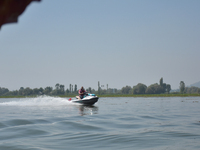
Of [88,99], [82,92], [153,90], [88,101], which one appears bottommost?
[88,101]

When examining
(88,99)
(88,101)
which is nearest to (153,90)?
(88,101)

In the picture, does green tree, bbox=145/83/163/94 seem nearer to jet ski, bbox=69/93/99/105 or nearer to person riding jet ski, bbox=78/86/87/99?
jet ski, bbox=69/93/99/105

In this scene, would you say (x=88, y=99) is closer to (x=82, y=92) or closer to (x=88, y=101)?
(x=88, y=101)

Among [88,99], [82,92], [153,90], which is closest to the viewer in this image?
[88,99]

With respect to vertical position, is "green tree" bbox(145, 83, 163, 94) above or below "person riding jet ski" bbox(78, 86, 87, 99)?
above

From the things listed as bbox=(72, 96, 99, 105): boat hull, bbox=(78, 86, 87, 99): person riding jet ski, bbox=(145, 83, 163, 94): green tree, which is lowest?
bbox=(72, 96, 99, 105): boat hull

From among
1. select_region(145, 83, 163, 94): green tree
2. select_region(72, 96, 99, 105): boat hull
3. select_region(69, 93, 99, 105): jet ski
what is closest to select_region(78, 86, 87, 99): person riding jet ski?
select_region(69, 93, 99, 105): jet ski

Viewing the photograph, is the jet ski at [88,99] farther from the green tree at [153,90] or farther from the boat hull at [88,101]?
the green tree at [153,90]

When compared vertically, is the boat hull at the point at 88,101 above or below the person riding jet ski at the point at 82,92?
below

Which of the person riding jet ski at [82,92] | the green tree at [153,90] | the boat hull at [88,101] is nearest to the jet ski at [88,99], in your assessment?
the boat hull at [88,101]

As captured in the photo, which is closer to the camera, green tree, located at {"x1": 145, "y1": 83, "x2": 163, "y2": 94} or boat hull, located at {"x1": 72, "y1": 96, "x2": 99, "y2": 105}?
boat hull, located at {"x1": 72, "y1": 96, "x2": 99, "y2": 105}

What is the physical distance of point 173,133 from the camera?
491 inches

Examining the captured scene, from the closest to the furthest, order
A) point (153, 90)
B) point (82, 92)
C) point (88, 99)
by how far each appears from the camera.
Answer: point (88, 99)
point (82, 92)
point (153, 90)

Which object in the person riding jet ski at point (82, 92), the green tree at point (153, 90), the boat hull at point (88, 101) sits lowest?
the boat hull at point (88, 101)
